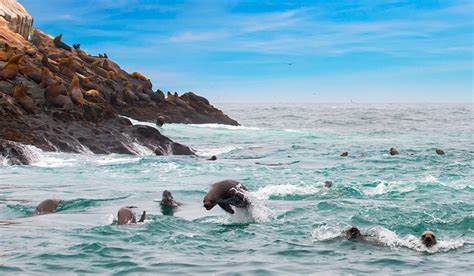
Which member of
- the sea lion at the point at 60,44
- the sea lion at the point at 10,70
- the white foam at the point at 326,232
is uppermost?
the sea lion at the point at 60,44

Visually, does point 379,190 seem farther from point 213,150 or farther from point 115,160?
point 213,150

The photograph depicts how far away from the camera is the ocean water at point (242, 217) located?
444 inches

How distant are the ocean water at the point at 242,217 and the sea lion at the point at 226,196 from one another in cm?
41

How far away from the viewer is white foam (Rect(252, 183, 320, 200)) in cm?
2008

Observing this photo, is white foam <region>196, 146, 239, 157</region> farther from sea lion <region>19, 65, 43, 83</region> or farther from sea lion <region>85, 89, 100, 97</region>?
sea lion <region>19, 65, 43, 83</region>

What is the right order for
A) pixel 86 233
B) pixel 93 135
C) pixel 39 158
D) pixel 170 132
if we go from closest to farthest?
pixel 86 233 → pixel 39 158 → pixel 93 135 → pixel 170 132

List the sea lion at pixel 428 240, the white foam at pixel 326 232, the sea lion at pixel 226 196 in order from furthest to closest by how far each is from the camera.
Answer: the sea lion at pixel 226 196 → the white foam at pixel 326 232 → the sea lion at pixel 428 240

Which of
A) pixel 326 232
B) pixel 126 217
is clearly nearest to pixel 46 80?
pixel 126 217

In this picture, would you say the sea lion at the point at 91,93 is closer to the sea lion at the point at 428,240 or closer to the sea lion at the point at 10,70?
the sea lion at the point at 10,70

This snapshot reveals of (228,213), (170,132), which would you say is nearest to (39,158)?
(228,213)

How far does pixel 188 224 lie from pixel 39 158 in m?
14.7

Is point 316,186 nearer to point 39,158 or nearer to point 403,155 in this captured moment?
point 39,158

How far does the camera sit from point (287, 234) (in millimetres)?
13945

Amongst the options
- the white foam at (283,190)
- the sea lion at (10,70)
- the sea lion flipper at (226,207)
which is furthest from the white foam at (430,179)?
the sea lion at (10,70)
